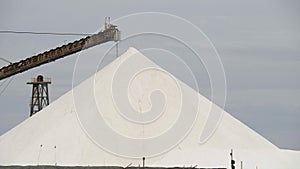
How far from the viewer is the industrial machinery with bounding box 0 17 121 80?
176 ft

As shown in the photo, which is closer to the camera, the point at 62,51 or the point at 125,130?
the point at 125,130

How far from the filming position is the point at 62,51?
58062 mm

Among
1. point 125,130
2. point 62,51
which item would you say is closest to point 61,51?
point 62,51

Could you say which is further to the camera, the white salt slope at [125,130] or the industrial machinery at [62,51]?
the industrial machinery at [62,51]

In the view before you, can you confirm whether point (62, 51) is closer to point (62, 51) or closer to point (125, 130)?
point (62, 51)

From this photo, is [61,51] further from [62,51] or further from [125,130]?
[125,130]

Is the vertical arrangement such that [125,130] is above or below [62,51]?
below

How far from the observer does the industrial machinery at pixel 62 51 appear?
53.8 metres

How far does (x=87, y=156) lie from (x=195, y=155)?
6.47 metres

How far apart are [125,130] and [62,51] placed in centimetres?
1399

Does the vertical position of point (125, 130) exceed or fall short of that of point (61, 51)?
it falls short

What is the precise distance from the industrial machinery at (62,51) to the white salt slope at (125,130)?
2065 millimetres

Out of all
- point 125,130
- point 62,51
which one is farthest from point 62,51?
point 125,130

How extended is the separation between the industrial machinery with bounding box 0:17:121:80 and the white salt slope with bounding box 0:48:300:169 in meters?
2.06
